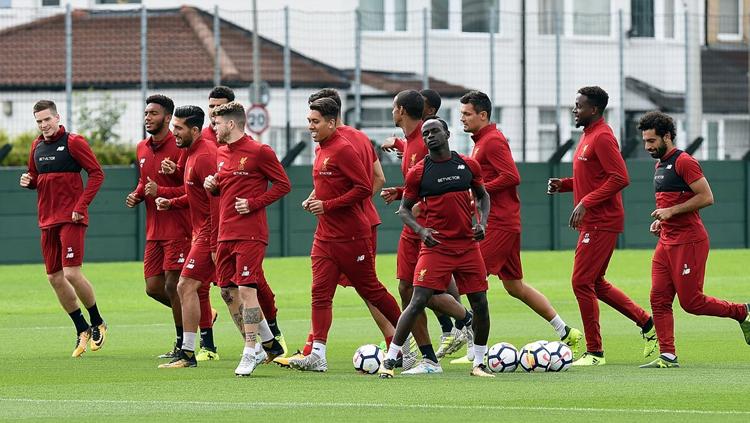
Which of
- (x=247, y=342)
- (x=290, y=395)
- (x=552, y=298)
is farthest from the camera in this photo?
(x=552, y=298)

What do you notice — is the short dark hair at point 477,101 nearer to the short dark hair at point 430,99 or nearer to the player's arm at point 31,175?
the short dark hair at point 430,99

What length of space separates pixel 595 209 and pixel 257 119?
20.0 meters

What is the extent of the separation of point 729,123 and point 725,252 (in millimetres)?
6613

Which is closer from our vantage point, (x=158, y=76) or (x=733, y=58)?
(x=158, y=76)

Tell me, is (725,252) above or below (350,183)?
below

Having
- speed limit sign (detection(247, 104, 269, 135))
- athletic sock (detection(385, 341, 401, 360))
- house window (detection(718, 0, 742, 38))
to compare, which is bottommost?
athletic sock (detection(385, 341, 401, 360))

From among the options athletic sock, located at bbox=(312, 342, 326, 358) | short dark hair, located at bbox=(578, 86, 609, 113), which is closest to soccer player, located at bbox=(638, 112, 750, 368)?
short dark hair, located at bbox=(578, 86, 609, 113)

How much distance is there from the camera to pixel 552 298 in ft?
74.4

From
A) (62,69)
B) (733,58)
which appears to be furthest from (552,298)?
(733,58)

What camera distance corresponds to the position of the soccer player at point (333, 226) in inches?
525

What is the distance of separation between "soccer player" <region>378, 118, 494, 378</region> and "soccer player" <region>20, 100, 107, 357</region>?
3.93 m

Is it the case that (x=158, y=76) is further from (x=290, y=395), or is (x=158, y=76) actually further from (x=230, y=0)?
(x=290, y=395)

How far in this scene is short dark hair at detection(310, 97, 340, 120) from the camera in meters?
13.4

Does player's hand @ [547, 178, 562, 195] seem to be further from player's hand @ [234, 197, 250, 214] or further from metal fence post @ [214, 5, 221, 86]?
metal fence post @ [214, 5, 221, 86]
